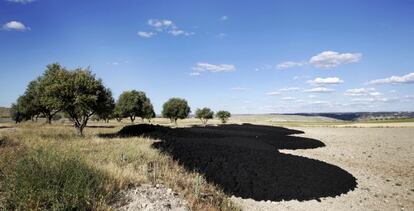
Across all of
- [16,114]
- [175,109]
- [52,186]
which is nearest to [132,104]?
[175,109]

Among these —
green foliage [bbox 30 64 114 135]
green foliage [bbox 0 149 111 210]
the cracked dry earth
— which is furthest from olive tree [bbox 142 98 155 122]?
green foliage [bbox 0 149 111 210]

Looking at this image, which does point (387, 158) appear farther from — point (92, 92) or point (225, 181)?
point (92, 92)

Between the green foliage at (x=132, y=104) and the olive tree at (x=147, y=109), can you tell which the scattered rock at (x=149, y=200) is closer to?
the green foliage at (x=132, y=104)

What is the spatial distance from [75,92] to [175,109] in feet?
187

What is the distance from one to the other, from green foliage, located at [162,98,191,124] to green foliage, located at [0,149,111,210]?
7561cm

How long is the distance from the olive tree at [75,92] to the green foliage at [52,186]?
759 inches

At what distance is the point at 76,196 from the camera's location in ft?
21.0

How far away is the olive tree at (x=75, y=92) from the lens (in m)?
26.1

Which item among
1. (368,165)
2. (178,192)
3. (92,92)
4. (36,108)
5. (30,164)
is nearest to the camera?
(30,164)

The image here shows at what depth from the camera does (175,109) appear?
8338 cm

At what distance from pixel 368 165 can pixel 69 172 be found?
67.2 feet

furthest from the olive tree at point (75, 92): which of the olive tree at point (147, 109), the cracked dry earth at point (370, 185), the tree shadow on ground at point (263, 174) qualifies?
the olive tree at point (147, 109)

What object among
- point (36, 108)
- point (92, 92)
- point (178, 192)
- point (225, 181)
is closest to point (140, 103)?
point (36, 108)

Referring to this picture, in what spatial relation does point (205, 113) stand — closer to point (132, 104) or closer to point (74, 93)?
point (132, 104)
